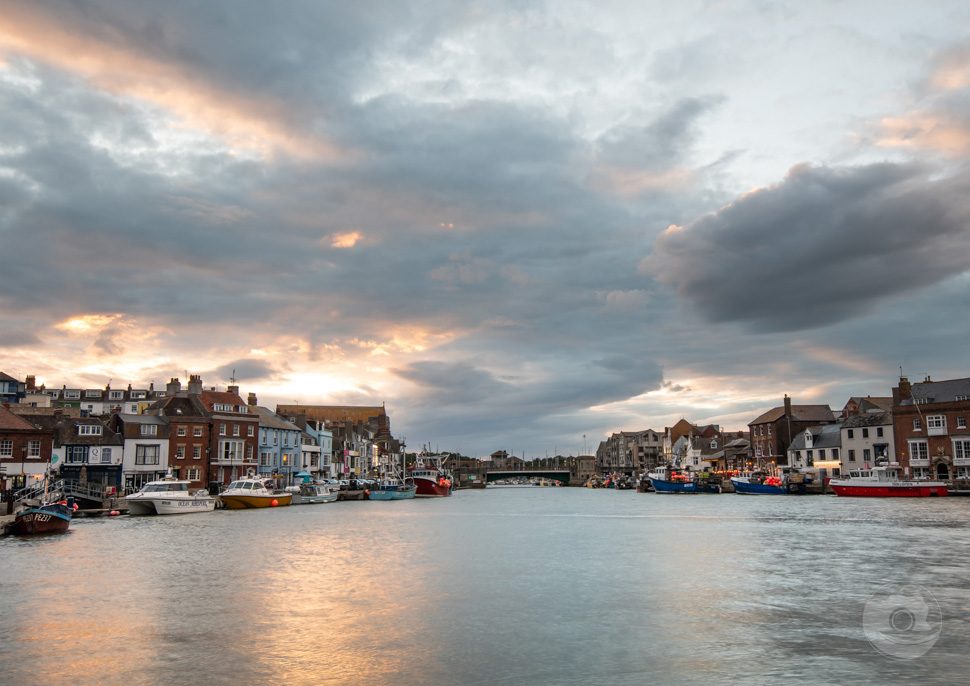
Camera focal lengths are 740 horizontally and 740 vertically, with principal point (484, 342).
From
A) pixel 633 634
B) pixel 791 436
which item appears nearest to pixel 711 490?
pixel 791 436

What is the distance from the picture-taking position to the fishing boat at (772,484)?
367 ft

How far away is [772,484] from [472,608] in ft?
345

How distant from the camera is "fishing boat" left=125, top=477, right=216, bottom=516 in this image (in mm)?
66062

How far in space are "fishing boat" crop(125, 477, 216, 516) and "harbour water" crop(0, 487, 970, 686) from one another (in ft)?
69.5

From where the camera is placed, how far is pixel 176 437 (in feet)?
306

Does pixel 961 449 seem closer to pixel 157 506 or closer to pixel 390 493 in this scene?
pixel 390 493

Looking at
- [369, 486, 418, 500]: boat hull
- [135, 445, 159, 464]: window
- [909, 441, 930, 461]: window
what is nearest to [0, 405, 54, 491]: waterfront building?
[135, 445, 159, 464]: window

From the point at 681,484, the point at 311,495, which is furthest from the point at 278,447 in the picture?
the point at 681,484

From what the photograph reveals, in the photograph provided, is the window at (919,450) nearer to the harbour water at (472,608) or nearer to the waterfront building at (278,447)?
the harbour water at (472,608)

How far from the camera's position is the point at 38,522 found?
45.8 m

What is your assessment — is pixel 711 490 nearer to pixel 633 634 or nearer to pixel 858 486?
pixel 858 486

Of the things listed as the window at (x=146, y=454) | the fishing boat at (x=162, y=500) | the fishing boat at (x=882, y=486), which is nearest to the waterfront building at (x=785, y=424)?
the fishing boat at (x=882, y=486)

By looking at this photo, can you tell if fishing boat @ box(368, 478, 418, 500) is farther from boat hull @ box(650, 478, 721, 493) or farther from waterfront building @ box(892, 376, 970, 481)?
waterfront building @ box(892, 376, 970, 481)

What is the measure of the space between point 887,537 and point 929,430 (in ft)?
217
